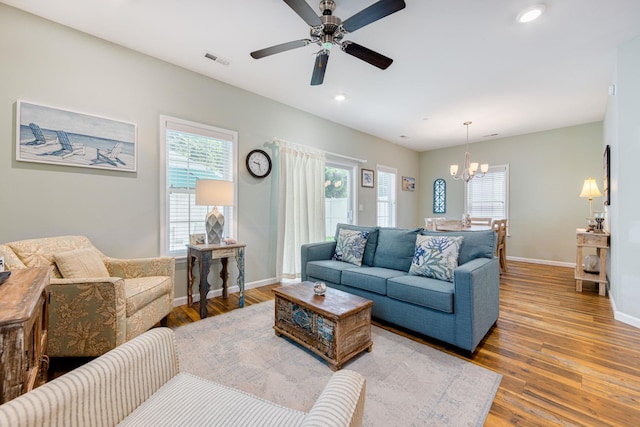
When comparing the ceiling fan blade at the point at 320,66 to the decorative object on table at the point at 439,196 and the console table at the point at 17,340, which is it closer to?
the console table at the point at 17,340

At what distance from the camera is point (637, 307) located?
2.54 meters

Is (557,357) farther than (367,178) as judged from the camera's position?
No

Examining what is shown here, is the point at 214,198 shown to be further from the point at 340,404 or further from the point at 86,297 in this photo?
the point at 340,404

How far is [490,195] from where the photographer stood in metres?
6.06

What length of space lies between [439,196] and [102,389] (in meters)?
7.17

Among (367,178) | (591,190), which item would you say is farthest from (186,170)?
(591,190)

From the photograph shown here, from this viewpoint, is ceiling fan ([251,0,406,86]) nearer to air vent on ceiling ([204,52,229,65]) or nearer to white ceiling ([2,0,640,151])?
white ceiling ([2,0,640,151])

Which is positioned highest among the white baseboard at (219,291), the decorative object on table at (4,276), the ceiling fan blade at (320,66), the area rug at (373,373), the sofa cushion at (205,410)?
the ceiling fan blade at (320,66)

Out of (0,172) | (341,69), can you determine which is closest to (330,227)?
(341,69)

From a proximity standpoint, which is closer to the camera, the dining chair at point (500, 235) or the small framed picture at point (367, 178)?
the dining chair at point (500, 235)

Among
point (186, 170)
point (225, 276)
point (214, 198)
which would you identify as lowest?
point (225, 276)

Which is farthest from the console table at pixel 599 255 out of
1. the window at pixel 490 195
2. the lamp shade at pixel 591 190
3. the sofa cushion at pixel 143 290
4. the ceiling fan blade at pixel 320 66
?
the sofa cushion at pixel 143 290

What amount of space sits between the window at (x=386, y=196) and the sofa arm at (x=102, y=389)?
5.43 meters

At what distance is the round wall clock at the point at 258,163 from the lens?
3.67 m
